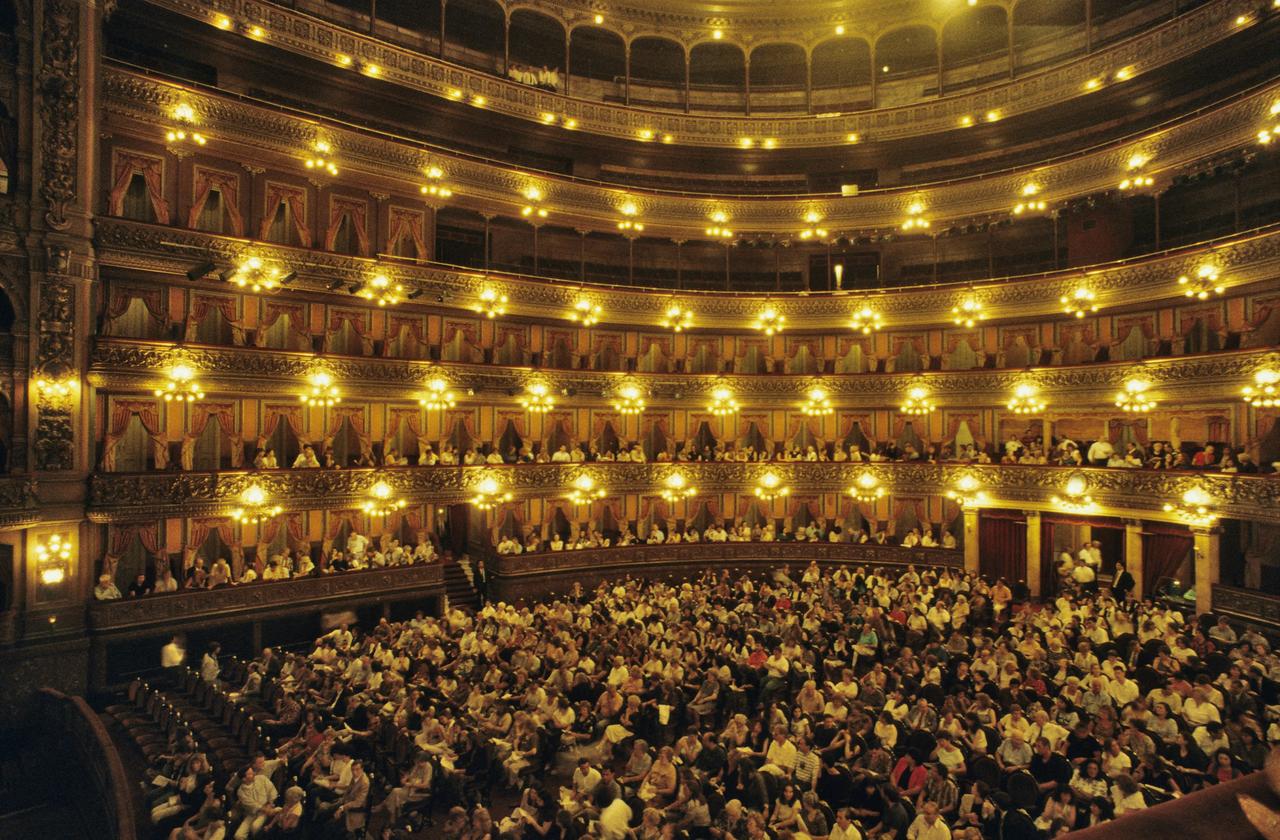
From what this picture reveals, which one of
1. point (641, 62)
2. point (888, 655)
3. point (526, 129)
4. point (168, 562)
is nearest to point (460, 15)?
point (526, 129)

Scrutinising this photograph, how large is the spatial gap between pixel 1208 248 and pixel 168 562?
1123 inches

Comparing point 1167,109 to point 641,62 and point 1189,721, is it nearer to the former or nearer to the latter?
point 641,62

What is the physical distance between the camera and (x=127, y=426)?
60.7 feet

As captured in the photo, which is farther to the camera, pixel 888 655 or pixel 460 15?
pixel 460 15

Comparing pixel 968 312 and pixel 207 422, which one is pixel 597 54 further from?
pixel 207 422

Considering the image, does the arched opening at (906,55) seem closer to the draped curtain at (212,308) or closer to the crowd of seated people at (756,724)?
the crowd of seated people at (756,724)

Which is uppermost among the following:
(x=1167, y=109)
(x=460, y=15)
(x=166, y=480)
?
(x=460, y=15)

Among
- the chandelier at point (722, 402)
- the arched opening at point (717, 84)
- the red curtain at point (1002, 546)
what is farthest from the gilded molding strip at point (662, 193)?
the red curtain at point (1002, 546)

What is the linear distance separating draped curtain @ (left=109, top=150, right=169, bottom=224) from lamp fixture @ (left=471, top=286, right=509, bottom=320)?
345 inches

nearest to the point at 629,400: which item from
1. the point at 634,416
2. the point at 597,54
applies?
the point at 634,416

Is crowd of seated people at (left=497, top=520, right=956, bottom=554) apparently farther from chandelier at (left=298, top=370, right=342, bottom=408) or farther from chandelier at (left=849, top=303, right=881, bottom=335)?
chandelier at (left=849, top=303, right=881, bottom=335)

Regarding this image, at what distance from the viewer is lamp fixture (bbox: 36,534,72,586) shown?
16016 millimetres

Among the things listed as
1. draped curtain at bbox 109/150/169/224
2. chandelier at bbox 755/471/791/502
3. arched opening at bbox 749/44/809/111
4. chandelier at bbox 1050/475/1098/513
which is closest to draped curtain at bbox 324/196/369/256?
draped curtain at bbox 109/150/169/224

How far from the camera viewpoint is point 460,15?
87.5 ft
